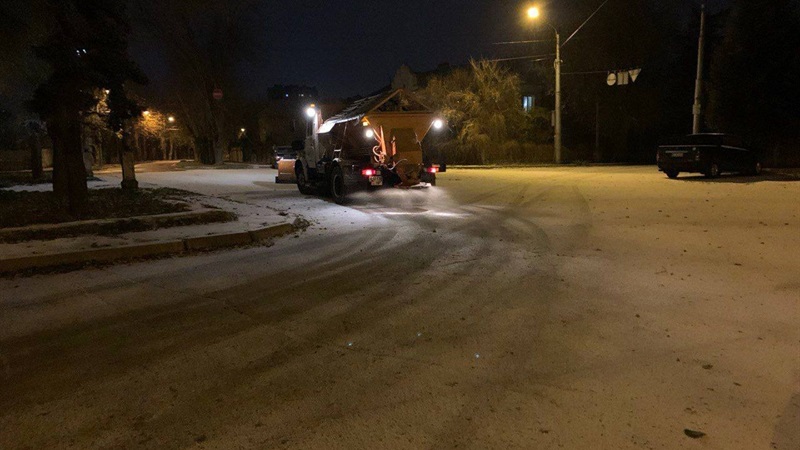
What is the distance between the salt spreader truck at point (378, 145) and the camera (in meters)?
15.9

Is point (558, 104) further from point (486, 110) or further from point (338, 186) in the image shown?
point (338, 186)

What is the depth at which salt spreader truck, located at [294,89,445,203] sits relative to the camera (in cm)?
1587

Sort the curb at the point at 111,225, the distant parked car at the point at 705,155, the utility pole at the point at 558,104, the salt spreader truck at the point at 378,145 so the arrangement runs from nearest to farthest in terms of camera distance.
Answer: the curb at the point at 111,225
the salt spreader truck at the point at 378,145
the distant parked car at the point at 705,155
the utility pole at the point at 558,104

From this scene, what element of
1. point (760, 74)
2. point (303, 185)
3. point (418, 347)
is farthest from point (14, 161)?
point (760, 74)

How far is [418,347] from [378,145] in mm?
12169

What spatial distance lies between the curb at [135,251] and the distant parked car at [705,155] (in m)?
16.6

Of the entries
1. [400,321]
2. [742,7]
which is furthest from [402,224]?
[742,7]

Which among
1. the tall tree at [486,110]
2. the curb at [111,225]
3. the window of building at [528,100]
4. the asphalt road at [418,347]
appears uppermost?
the window of building at [528,100]

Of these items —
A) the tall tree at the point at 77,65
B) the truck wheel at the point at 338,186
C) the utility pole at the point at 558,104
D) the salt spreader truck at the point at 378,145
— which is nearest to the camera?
the tall tree at the point at 77,65

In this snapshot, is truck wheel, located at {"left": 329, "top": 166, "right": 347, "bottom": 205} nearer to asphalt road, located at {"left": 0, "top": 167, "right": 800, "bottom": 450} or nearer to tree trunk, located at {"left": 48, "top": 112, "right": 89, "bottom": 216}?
tree trunk, located at {"left": 48, "top": 112, "right": 89, "bottom": 216}

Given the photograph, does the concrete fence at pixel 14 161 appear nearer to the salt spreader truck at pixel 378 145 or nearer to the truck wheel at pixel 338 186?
the salt spreader truck at pixel 378 145

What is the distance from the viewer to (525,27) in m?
40.4

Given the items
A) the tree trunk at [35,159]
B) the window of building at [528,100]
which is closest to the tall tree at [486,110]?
A: the window of building at [528,100]

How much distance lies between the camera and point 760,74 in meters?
29.9
